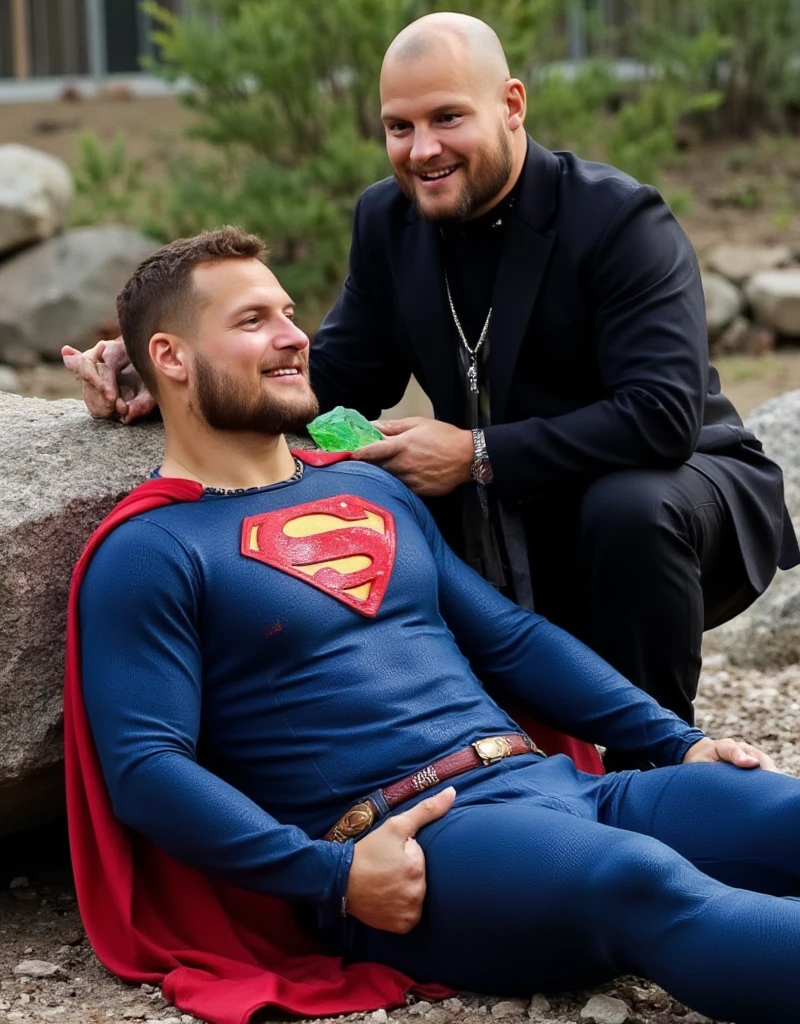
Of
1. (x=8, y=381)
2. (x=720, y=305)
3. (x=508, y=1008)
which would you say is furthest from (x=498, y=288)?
(x=720, y=305)

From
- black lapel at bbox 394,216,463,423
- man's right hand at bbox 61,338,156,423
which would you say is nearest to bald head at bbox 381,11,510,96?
black lapel at bbox 394,216,463,423

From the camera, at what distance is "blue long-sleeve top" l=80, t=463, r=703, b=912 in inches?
104

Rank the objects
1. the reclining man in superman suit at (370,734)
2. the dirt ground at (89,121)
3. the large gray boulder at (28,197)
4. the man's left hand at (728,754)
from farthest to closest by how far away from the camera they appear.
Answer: the dirt ground at (89,121), the large gray boulder at (28,197), the man's left hand at (728,754), the reclining man in superman suit at (370,734)

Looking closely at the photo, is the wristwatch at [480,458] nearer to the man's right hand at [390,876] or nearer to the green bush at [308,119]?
the man's right hand at [390,876]

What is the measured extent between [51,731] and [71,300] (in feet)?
23.9

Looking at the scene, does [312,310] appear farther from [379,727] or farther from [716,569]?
[379,727]

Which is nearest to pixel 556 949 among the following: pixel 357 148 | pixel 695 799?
pixel 695 799

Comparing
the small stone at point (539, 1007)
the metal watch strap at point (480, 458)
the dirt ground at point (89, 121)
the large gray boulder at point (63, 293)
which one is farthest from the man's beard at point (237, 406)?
the dirt ground at point (89, 121)

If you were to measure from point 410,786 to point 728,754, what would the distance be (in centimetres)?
56

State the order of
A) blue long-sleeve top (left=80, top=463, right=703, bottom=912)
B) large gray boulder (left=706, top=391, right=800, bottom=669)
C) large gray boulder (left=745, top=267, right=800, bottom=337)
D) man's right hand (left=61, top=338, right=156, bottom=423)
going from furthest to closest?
large gray boulder (left=745, top=267, right=800, bottom=337) < large gray boulder (left=706, top=391, right=800, bottom=669) < man's right hand (left=61, top=338, right=156, bottom=423) < blue long-sleeve top (left=80, top=463, right=703, bottom=912)

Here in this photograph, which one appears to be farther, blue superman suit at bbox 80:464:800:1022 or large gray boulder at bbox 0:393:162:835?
large gray boulder at bbox 0:393:162:835

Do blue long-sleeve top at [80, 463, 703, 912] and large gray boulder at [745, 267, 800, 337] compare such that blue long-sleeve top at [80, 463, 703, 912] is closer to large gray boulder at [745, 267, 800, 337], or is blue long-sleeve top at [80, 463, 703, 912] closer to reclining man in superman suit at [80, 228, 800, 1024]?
reclining man in superman suit at [80, 228, 800, 1024]

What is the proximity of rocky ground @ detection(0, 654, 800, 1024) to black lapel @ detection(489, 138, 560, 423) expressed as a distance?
1.21 m

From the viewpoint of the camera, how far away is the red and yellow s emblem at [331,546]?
2.89m
